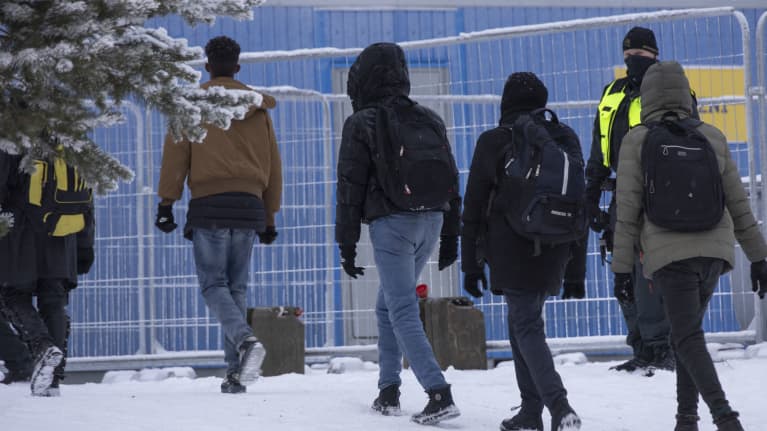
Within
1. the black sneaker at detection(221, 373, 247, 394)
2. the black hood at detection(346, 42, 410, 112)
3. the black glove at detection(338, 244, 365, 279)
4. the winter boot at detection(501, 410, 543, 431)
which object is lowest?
the winter boot at detection(501, 410, 543, 431)

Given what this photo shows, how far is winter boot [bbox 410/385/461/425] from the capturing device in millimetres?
5215

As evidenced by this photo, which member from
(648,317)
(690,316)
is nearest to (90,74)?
(690,316)

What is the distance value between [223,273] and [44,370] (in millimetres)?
1074

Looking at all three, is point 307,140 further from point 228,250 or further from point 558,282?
point 558,282

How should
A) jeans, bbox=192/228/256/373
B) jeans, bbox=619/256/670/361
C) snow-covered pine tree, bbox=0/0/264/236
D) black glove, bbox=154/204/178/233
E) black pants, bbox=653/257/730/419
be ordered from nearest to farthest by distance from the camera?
snow-covered pine tree, bbox=0/0/264/236
black pants, bbox=653/257/730/419
jeans, bbox=192/228/256/373
black glove, bbox=154/204/178/233
jeans, bbox=619/256/670/361

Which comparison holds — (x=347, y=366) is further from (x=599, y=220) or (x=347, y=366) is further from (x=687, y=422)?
(x=687, y=422)

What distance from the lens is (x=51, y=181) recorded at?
630cm

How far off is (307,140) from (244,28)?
270cm

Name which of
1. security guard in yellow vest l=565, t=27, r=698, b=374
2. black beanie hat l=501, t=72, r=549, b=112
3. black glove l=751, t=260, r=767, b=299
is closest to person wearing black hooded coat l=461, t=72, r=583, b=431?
black beanie hat l=501, t=72, r=549, b=112

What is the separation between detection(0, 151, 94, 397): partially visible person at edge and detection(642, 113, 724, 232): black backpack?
9.99ft

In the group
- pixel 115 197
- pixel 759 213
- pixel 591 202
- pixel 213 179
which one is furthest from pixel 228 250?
pixel 759 213

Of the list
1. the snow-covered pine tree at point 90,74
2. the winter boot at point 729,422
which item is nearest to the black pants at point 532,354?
the winter boot at point 729,422

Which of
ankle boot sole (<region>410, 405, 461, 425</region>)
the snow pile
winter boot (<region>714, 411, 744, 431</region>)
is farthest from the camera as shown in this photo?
the snow pile

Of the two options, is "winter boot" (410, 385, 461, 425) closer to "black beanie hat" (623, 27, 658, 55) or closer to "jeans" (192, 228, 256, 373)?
"jeans" (192, 228, 256, 373)
